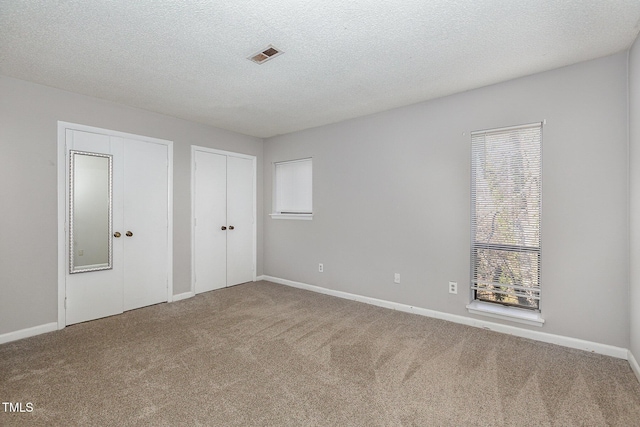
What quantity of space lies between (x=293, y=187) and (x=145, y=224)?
2282mm

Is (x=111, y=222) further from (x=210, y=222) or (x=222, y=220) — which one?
(x=222, y=220)

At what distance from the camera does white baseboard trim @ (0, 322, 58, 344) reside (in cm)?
287

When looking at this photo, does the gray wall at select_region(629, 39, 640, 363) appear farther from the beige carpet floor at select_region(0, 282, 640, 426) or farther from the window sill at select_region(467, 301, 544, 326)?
the window sill at select_region(467, 301, 544, 326)

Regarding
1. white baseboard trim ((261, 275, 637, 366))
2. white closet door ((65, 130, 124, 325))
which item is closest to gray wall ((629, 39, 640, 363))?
white baseboard trim ((261, 275, 637, 366))

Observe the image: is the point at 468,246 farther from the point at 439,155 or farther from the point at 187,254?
the point at 187,254

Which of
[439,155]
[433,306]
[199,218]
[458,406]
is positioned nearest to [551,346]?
[433,306]

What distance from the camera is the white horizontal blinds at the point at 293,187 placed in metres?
4.90

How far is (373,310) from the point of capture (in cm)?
378

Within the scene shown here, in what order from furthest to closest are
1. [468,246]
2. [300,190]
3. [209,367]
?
[300,190]
[468,246]
[209,367]

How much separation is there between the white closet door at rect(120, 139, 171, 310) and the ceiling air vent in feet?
7.44

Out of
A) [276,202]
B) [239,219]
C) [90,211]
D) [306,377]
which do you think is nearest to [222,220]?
[239,219]

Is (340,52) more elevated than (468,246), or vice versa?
(340,52)

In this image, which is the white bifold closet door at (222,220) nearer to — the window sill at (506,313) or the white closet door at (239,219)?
the white closet door at (239,219)

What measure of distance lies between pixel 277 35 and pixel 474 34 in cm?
147
